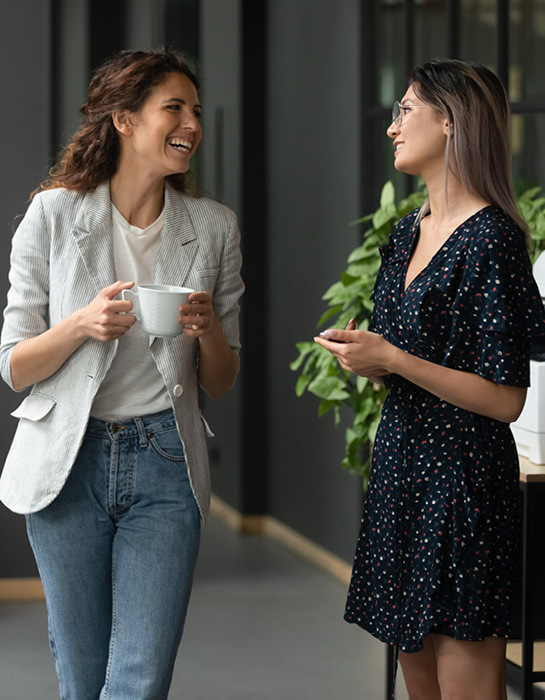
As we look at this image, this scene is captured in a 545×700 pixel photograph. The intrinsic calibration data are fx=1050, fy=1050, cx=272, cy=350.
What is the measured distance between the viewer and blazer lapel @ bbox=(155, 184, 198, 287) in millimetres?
1927

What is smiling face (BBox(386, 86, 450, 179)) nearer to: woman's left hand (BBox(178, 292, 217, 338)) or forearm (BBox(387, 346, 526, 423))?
forearm (BBox(387, 346, 526, 423))

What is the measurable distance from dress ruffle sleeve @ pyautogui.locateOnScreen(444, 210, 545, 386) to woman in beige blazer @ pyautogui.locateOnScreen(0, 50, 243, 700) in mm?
441

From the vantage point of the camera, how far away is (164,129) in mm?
1906

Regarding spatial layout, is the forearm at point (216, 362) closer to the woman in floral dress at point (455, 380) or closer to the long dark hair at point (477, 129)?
the woman in floral dress at point (455, 380)

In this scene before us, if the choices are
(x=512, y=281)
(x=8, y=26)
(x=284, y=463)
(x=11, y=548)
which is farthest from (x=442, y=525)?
(x=284, y=463)

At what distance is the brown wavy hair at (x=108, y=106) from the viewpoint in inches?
76.0

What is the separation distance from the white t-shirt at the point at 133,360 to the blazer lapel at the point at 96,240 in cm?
3

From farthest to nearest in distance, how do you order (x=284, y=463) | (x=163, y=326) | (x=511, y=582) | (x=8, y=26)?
(x=284, y=463)
(x=8, y=26)
(x=511, y=582)
(x=163, y=326)

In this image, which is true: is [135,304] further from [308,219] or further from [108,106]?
[308,219]

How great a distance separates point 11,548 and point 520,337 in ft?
10.2

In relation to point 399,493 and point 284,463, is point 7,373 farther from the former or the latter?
point 284,463

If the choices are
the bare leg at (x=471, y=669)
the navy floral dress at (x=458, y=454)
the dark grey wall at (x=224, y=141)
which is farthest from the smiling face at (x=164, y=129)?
the dark grey wall at (x=224, y=141)

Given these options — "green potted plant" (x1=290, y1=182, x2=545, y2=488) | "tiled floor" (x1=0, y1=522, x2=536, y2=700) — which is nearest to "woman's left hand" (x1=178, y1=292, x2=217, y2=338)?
"green potted plant" (x1=290, y1=182, x2=545, y2=488)

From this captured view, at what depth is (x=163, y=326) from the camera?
5.81ft
